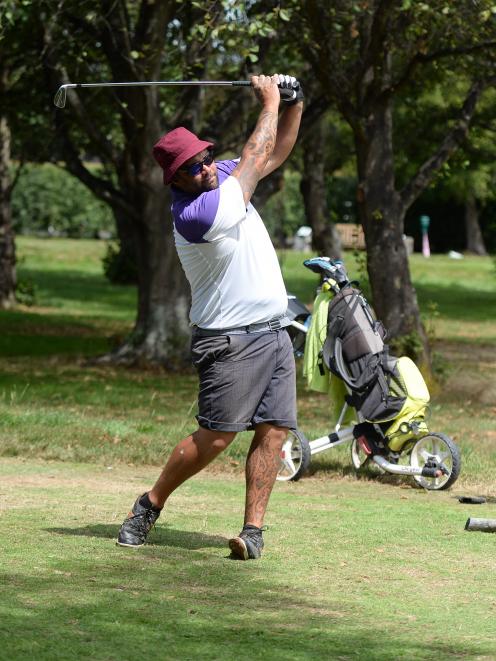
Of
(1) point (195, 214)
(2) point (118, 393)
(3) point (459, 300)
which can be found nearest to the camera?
(1) point (195, 214)

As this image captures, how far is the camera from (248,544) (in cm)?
640

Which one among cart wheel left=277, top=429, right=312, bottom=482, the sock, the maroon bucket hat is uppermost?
the maroon bucket hat

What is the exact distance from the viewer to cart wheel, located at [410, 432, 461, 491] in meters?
9.12

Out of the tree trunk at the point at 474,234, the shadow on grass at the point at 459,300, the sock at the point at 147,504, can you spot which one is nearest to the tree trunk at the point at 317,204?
the shadow on grass at the point at 459,300

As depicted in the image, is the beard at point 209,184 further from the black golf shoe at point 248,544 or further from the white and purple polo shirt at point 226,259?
the black golf shoe at point 248,544

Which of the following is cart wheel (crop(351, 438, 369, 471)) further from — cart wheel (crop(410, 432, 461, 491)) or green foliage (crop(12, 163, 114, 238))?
green foliage (crop(12, 163, 114, 238))

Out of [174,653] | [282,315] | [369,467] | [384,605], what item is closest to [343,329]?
[369,467]

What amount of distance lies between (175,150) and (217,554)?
194cm

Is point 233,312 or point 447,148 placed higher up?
point 447,148

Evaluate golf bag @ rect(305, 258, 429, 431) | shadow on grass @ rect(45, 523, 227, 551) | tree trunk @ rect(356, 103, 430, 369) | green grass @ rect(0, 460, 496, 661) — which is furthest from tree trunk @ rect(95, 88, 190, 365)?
shadow on grass @ rect(45, 523, 227, 551)

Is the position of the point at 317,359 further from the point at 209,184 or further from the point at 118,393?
the point at 118,393

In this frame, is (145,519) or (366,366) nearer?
(145,519)

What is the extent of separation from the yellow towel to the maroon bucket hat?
333 centimetres

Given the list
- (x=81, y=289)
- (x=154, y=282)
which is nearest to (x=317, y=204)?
(x=81, y=289)
